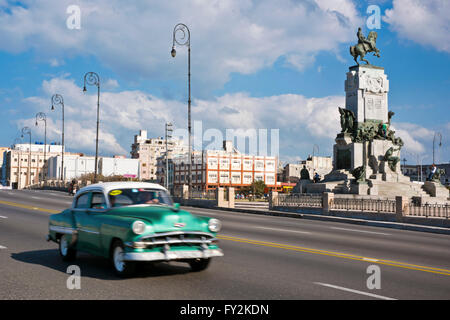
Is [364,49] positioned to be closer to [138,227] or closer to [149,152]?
[138,227]

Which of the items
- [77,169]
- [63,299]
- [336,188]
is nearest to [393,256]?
[63,299]

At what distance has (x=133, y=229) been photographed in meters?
7.34

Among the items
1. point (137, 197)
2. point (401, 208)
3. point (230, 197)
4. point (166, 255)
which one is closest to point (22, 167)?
point (230, 197)

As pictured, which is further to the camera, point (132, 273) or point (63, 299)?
point (132, 273)

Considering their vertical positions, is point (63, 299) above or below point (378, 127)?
below

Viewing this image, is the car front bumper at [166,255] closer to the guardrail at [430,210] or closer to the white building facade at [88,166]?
the guardrail at [430,210]

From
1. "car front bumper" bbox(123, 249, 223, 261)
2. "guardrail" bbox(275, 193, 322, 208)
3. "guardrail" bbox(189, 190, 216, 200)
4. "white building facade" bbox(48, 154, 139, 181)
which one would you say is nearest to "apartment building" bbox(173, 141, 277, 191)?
"white building facade" bbox(48, 154, 139, 181)

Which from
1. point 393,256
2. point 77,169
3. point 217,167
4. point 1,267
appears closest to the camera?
point 1,267

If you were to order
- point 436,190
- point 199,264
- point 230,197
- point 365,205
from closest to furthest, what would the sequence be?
point 199,264 → point 365,205 → point 230,197 → point 436,190

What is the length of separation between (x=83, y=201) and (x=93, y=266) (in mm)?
1300

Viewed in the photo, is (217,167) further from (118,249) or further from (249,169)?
(118,249)

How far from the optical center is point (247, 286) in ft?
23.7

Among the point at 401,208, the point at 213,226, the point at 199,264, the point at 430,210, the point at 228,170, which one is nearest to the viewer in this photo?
the point at 213,226
